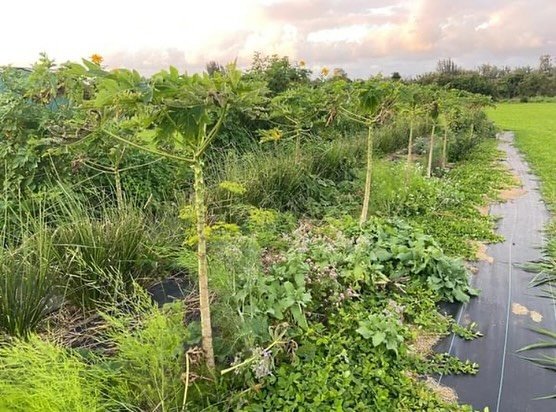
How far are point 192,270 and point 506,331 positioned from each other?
212 cm

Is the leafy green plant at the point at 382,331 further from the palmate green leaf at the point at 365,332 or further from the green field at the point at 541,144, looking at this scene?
the green field at the point at 541,144

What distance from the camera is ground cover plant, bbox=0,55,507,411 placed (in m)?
Result: 1.81

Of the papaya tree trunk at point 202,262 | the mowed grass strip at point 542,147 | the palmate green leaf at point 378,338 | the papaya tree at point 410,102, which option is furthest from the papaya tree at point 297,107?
the mowed grass strip at point 542,147

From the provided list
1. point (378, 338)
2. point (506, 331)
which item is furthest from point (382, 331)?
point (506, 331)

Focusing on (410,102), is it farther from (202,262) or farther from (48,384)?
(48,384)

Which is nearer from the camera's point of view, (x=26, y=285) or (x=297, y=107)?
(x=26, y=285)

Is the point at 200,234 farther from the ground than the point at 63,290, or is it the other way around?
the point at 200,234

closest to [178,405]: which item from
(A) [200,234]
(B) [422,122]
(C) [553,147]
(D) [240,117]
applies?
(A) [200,234]

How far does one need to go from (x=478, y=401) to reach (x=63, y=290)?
241 cm

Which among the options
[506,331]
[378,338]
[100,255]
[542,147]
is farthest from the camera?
[542,147]

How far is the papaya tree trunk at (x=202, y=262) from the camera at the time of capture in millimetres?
1882

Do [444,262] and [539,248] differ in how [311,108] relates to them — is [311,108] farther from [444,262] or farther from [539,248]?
[539,248]

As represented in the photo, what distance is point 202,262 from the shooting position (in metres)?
1.95

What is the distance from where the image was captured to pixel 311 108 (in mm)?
5152
